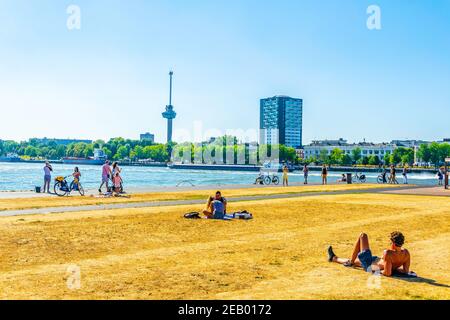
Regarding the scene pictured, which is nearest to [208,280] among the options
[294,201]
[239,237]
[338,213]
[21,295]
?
[21,295]

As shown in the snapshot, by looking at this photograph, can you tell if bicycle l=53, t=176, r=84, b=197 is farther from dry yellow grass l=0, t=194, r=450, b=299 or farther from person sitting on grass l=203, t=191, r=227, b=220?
person sitting on grass l=203, t=191, r=227, b=220

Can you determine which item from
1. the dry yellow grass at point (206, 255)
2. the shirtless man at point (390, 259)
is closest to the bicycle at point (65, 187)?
the dry yellow grass at point (206, 255)

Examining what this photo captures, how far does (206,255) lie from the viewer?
13328mm

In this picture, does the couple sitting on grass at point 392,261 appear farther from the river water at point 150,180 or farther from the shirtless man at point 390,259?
the river water at point 150,180

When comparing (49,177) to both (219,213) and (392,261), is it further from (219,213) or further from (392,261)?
(392,261)

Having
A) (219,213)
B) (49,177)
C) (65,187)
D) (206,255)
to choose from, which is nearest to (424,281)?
(206,255)

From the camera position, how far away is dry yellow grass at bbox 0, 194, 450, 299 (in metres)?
9.80

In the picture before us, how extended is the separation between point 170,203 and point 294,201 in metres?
7.28

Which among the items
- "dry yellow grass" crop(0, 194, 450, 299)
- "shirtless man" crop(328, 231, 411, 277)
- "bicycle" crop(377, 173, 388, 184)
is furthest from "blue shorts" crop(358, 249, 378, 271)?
"bicycle" crop(377, 173, 388, 184)

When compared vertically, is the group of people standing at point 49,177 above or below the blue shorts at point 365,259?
above

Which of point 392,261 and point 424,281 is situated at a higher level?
point 392,261

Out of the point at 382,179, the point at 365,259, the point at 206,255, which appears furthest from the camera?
the point at 382,179

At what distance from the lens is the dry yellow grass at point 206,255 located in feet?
32.1

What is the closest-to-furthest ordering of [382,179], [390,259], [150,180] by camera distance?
[390,259] < [382,179] < [150,180]
